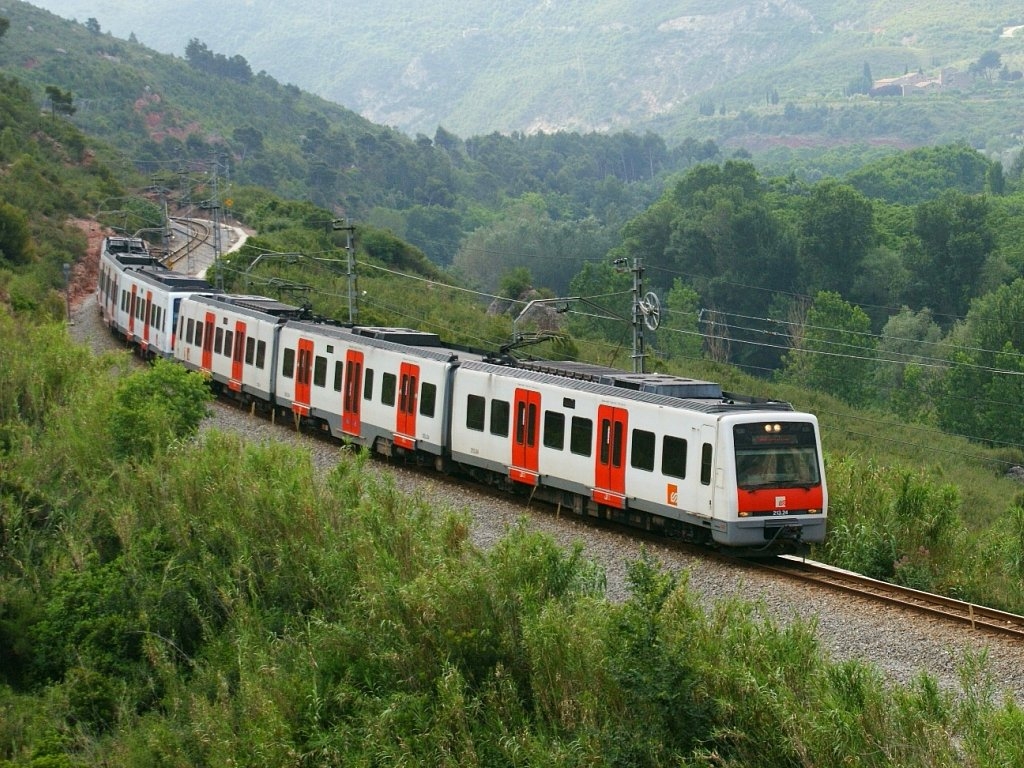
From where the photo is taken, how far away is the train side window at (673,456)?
19312 millimetres

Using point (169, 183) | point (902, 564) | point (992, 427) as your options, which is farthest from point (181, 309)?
point (169, 183)

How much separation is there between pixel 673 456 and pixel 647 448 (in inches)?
22.7

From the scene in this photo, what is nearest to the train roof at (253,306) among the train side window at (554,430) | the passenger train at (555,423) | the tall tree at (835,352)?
the passenger train at (555,423)

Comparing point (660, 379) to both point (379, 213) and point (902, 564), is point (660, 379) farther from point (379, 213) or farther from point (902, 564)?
point (379, 213)

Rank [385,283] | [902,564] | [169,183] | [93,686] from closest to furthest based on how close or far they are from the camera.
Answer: [93,686]
[902,564]
[385,283]
[169,183]

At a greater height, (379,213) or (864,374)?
(379,213)

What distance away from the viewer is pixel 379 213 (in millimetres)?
143750

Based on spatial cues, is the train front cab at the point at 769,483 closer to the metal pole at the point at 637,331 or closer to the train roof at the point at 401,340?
the train roof at the point at 401,340

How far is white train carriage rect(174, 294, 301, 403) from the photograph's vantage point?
31234 millimetres

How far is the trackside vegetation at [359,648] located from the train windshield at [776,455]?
191 cm

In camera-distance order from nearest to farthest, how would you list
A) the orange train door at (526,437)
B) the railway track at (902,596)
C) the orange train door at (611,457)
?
1. the railway track at (902,596)
2. the orange train door at (611,457)
3. the orange train door at (526,437)

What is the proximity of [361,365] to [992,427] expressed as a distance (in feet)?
173

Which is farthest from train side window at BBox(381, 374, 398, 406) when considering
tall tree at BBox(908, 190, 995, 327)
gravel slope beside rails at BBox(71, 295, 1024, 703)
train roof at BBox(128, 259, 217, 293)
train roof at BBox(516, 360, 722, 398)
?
tall tree at BBox(908, 190, 995, 327)

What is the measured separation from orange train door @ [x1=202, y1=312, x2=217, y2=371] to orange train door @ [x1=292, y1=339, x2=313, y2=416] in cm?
538
